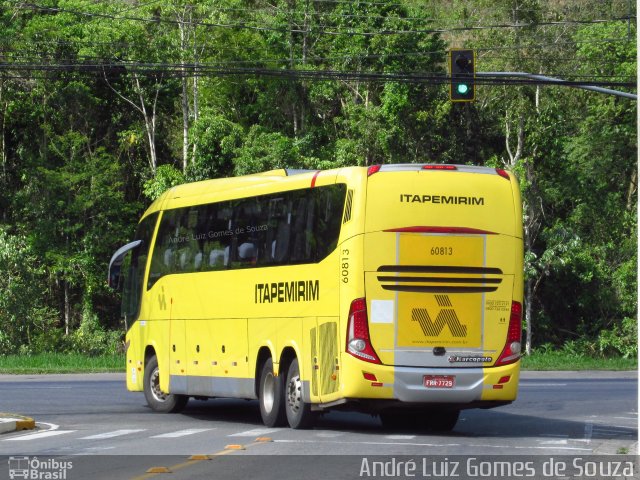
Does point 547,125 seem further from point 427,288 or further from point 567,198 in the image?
point 427,288

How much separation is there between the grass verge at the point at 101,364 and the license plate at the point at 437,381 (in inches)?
852

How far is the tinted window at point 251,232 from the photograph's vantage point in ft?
60.2

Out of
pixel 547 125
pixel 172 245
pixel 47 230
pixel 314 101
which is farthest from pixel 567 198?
pixel 172 245

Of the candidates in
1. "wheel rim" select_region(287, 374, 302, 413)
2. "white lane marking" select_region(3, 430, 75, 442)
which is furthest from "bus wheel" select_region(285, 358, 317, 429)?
"white lane marking" select_region(3, 430, 75, 442)

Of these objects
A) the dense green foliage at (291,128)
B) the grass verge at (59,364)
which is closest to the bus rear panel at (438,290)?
the grass verge at (59,364)

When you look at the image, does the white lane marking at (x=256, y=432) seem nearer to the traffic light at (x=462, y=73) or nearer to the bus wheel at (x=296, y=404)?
the bus wheel at (x=296, y=404)

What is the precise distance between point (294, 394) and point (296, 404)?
0.17 meters

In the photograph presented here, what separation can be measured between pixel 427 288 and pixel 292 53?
38581 mm

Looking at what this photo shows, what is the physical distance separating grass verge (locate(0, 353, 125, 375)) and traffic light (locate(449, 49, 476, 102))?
14.9m

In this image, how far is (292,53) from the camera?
55.2 meters

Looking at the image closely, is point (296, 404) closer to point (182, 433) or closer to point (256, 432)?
point (256, 432)

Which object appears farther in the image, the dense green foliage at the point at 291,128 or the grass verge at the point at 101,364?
the dense green foliage at the point at 291,128

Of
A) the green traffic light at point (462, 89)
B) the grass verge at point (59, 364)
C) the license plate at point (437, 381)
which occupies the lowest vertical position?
the grass verge at point (59, 364)

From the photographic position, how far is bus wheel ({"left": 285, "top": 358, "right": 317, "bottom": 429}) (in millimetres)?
18234
